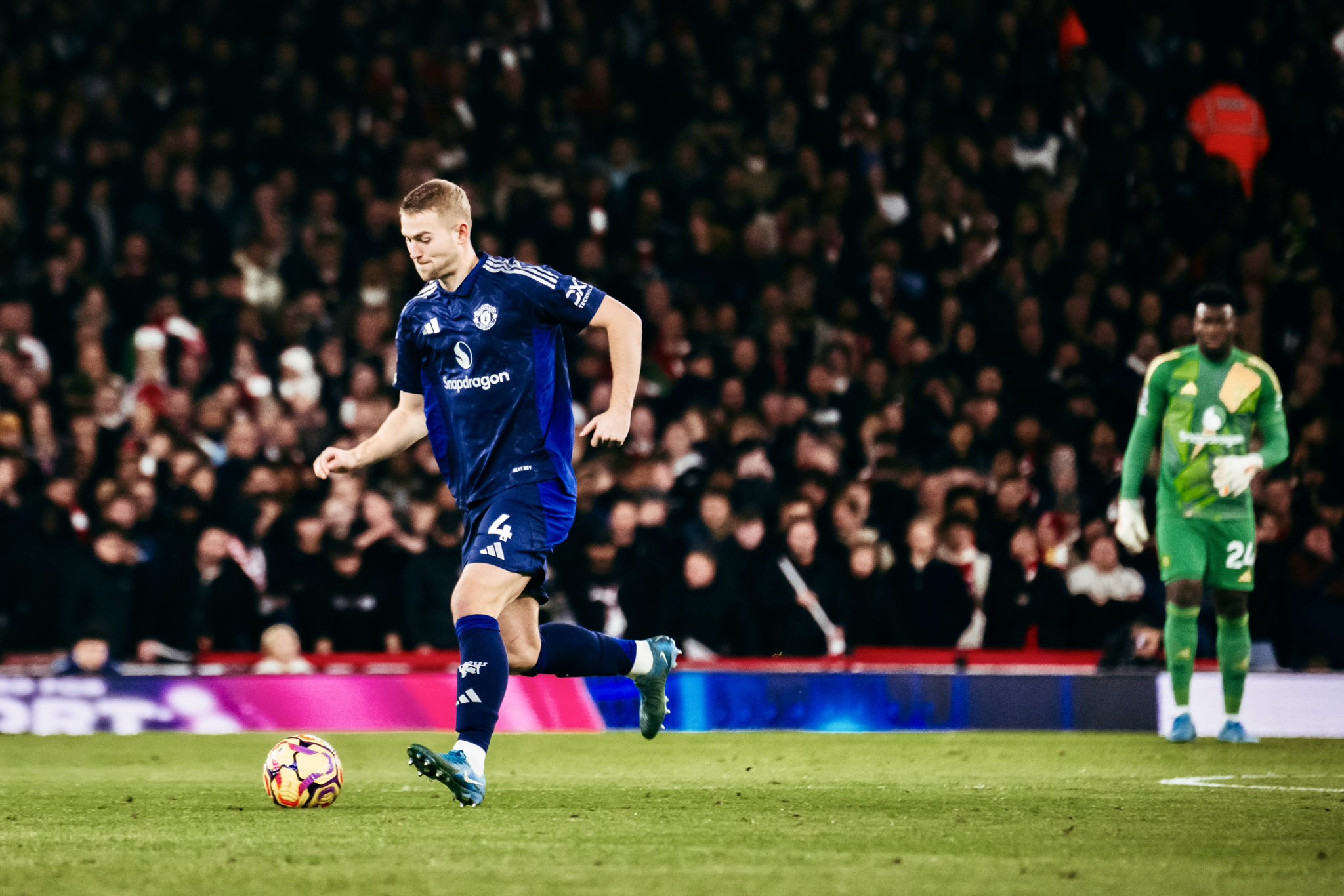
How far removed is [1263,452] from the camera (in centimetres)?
956

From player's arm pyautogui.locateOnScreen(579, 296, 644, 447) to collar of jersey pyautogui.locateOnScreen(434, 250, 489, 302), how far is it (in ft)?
1.48

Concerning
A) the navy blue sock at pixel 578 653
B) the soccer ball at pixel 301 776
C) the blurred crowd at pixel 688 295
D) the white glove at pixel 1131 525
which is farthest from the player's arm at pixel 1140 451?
the soccer ball at pixel 301 776

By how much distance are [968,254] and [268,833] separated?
10.3 meters

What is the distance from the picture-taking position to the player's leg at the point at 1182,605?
9.42 meters

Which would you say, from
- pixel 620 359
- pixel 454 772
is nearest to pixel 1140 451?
pixel 620 359

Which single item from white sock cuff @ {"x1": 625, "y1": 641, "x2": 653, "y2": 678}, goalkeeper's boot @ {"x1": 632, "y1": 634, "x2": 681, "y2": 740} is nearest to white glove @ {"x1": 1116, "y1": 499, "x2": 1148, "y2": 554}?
goalkeeper's boot @ {"x1": 632, "y1": 634, "x2": 681, "y2": 740}

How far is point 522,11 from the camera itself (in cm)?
1591

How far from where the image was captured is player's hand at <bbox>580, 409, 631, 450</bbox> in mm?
5914

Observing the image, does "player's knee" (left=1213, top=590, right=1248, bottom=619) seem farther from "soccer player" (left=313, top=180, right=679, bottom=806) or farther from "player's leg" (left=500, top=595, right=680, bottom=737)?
"soccer player" (left=313, top=180, right=679, bottom=806)

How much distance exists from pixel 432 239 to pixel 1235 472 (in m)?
4.91

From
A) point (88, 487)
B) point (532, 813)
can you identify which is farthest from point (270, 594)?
point (532, 813)

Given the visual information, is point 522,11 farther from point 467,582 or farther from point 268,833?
point 268,833

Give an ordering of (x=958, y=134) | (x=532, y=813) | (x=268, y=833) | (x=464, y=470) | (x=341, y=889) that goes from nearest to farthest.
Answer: (x=341, y=889)
(x=268, y=833)
(x=532, y=813)
(x=464, y=470)
(x=958, y=134)

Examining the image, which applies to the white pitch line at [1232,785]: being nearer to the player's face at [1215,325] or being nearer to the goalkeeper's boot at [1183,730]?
the goalkeeper's boot at [1183,730]
